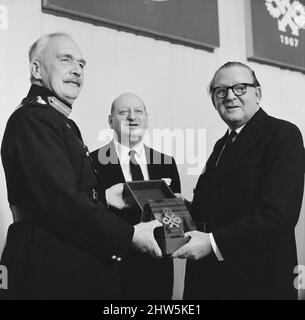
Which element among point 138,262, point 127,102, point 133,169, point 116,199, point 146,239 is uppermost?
point 127,102

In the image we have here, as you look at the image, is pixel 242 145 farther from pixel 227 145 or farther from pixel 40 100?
pixel 40 100

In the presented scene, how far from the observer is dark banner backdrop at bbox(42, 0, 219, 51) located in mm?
2109

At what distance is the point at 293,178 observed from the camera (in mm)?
1719

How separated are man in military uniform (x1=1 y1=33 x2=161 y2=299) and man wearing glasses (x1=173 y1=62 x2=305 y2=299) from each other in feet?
1.00

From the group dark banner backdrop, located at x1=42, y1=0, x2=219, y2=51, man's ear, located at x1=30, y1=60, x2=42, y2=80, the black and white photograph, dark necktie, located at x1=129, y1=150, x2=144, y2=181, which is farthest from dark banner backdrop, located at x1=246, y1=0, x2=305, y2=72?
man's ear, located at x1=30, y1=60, x2=42, y2=80

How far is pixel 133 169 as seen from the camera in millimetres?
2068

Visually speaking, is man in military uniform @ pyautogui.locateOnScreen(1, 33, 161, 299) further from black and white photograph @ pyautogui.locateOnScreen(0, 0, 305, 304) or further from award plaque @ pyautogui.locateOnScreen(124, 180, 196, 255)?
award plaque @ pyautogui.locateOnScreen(124, 180, 196, 255)

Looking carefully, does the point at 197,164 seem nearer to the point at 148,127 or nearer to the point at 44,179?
the point at 148,127

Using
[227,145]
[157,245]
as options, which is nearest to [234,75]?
[227,145]

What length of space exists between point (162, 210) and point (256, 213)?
1.05ft

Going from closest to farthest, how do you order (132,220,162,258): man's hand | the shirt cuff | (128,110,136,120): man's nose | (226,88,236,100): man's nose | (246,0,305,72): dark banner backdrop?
(132,220,162,258): man's hand
the shirt cuff
(226,88,236,100): man's nose
(128,110,136,120): man's nose
(246,0,305,72): dark banner backdrop

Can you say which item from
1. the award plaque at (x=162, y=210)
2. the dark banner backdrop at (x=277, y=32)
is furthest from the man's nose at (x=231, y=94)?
the dark banner backdrop at (x=277, y=32)
